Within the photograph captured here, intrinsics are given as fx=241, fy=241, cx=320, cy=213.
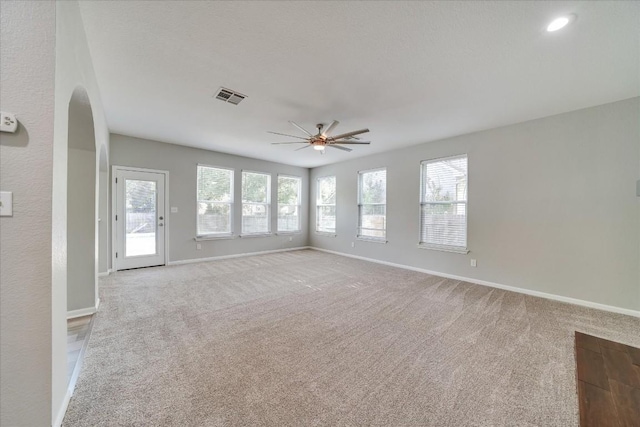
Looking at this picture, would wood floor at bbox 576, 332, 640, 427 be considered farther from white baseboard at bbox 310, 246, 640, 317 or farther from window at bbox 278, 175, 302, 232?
window at bbox 278, 175, 302, 232

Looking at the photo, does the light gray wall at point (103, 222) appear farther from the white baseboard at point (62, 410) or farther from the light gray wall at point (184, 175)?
the white baseboard at point (62, 410)

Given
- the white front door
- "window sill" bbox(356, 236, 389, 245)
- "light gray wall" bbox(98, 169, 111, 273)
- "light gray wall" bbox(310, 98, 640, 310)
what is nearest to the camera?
"light gray wall" bbox(310, 98, 640, 310)

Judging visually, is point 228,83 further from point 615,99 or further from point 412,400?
point 615,99

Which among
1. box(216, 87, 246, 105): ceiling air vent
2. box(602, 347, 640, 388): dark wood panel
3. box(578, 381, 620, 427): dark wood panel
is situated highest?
box(216, 87, 246, 105): ceiling air vent

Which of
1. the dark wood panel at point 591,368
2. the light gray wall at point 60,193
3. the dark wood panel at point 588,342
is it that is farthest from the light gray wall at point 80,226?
the dark wood panel at point 588,342

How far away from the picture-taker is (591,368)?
2.05m

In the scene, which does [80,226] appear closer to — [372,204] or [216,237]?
[216,237]

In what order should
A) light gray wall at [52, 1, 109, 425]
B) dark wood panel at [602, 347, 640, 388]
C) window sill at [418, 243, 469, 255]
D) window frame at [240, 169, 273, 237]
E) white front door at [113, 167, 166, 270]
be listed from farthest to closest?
window frame at [240, 169, 273, 237], white front door at [113, 167, 166, 270], window sill at [418, 243, 469, 255], dark wood panel at [602, 347, 640, 388], light gray wall at [52, 1, 109, 425]

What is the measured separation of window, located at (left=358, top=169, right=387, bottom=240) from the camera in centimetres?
607

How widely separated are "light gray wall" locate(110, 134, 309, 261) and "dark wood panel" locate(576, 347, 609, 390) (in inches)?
250

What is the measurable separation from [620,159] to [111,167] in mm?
8212

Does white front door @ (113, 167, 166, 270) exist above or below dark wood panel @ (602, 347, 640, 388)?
above

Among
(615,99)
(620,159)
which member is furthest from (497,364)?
(615,99)

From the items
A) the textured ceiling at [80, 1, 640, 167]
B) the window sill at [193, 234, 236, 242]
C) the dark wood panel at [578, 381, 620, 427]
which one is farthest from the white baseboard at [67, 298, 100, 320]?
the dark wood panel at [578, 381, 620, 427]
